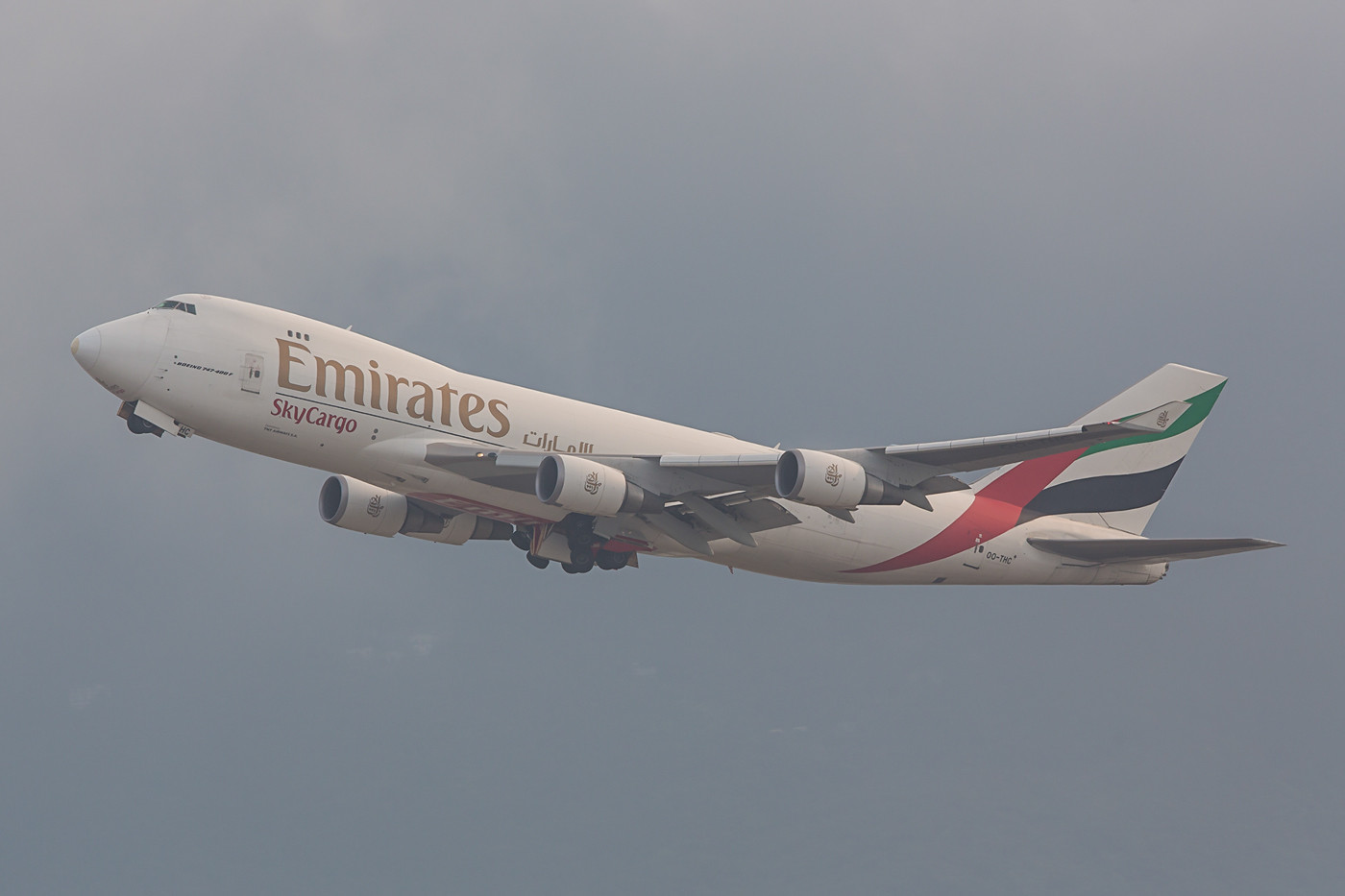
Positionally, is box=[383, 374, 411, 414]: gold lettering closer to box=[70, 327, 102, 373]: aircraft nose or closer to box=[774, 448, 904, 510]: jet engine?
box=[70, 327, 102, 373]: aircraft nose

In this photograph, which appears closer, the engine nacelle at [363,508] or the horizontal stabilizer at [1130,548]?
the horizontal stabilizer at [1130,548]

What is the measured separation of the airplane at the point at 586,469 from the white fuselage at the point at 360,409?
5cm

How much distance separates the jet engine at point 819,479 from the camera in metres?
31.3

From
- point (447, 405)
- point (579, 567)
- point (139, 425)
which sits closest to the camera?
point (139, 425)

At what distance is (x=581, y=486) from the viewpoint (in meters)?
32.0

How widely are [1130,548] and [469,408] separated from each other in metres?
20.8

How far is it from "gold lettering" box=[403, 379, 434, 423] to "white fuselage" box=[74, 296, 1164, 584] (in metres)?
0.04

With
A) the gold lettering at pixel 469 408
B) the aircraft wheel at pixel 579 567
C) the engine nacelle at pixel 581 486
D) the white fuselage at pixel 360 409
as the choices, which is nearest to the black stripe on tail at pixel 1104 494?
the white fuselage at pixel 360 409

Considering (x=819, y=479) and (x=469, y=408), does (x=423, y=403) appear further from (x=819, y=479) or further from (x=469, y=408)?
(x=819, y=479)

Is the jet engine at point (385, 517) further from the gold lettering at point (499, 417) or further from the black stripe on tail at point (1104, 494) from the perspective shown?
the black stripe on tail at point (1104, 494)

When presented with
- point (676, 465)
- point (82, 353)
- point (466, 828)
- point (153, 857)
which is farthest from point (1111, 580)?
point (153, 857)

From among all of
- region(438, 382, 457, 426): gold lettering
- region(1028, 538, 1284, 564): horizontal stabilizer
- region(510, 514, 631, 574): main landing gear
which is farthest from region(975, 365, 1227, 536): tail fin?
region(438, 382, 457, 426): gold lettering

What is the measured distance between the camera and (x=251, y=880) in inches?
7318

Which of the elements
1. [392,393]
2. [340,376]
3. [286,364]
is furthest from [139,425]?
[392,393]
